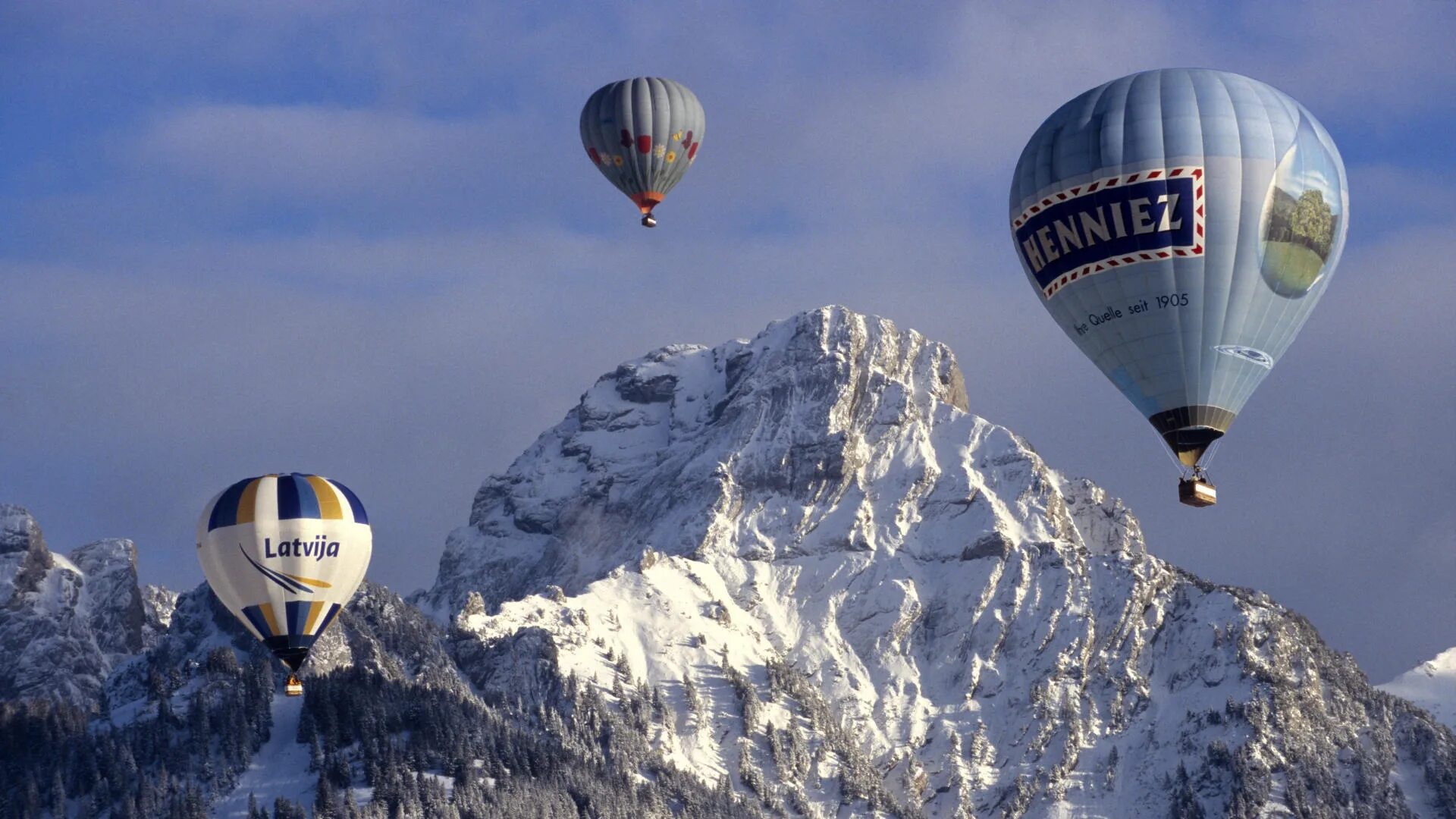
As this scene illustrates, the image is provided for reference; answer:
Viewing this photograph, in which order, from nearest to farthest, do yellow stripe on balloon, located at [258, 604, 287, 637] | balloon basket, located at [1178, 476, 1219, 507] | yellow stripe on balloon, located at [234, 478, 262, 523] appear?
balloon basket, located at [1178, 476, 1219, 507]
yellow stripe on balloon, located at [258, 604, 287, 637]
yellow stripe on balloon, located at [234, 478, 262, 523]

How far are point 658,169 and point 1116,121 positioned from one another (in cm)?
4826

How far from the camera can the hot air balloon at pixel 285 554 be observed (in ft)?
535

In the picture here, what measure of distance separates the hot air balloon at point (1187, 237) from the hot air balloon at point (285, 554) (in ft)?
158

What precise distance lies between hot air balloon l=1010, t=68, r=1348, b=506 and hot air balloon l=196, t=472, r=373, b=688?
1901 inches

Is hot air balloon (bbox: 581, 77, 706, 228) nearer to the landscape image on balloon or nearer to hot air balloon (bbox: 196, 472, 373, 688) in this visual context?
hot air balloon (bbox: 196, 472, 373, 688)

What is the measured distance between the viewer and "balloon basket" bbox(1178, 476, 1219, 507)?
12544cm

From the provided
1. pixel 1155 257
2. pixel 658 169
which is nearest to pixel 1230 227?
pixel 1155 257

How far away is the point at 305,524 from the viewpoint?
16725 cm

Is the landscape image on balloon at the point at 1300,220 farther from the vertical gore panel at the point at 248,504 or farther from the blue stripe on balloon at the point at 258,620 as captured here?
the vertical gore panel at the point at 248,504

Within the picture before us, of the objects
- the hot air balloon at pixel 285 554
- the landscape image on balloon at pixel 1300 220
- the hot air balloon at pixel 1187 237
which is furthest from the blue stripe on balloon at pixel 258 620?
the landscape image on balloon at pixel 1300 220

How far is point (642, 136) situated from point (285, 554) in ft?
104

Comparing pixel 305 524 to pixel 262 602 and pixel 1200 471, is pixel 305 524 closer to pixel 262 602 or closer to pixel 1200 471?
pixel 262 602

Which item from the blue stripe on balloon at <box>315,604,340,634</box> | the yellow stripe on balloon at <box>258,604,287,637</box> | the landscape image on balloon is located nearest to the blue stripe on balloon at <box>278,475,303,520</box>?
the blue stripe on balloon at <box>315,604,340,634</box>

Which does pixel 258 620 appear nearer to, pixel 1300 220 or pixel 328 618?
pixel 328 618
